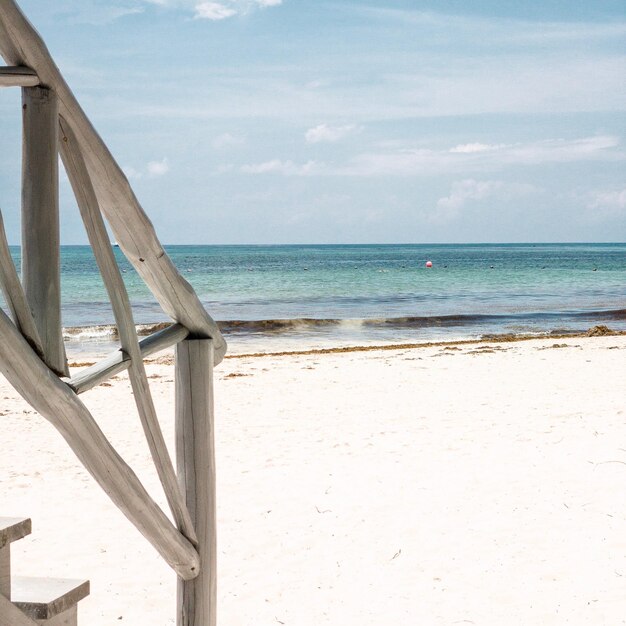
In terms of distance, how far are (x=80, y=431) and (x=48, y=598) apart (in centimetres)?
61

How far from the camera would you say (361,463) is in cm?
609

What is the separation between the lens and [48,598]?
1.90 m

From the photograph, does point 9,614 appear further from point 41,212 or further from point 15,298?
point 41,212

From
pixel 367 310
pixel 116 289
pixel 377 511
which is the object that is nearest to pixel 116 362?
pixel 116 289

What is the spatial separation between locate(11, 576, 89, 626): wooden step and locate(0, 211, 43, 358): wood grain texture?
0.77 meters

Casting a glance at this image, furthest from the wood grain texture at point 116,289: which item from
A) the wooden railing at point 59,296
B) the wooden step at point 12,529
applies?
the wooden step at point 12,529

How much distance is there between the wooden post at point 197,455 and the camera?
221 cm

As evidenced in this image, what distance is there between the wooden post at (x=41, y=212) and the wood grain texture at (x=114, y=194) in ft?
0.21

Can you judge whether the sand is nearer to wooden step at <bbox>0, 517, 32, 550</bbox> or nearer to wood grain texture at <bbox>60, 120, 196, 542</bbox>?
wooden step at <bbox>0, 517, 32, 550</bbox>

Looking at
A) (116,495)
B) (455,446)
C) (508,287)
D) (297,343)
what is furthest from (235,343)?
(508,287)

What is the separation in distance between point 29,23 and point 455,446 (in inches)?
216

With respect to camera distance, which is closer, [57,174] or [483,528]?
[57,174]

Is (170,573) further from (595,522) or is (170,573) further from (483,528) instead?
(595,522)

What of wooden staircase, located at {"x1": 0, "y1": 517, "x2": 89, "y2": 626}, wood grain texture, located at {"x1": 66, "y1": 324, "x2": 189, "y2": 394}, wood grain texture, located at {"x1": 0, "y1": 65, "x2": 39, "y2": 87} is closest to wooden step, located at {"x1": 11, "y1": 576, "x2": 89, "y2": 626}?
wooden staircase, located at {"x1": 0, "y1": 517, "x2": 89, "y2": 626}
